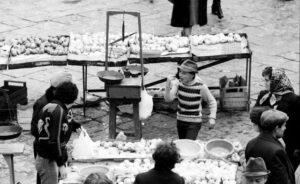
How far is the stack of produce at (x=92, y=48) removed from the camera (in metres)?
10.2

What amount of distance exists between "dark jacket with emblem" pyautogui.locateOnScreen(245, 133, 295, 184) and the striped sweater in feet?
7.12

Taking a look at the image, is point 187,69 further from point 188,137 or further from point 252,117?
point 252,117

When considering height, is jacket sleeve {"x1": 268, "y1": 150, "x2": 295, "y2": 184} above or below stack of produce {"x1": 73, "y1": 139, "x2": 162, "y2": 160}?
above

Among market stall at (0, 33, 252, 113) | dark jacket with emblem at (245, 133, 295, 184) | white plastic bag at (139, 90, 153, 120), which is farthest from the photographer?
market stall at (0, 33, 252, 113)

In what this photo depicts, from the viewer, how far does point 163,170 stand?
5.88 meters

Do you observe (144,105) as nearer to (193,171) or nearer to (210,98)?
(210,98)

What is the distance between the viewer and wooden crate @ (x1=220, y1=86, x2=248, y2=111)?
420 inches

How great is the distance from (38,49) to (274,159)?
→ 5.11m

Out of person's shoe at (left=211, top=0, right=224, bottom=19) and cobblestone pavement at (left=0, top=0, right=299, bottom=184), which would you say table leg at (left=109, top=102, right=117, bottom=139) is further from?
person's shoe at (left=211, top=0, right=224, bottom=19)

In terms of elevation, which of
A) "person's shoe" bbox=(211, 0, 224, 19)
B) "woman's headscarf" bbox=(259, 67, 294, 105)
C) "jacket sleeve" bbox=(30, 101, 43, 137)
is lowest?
"jacket sleeve" bbox=(30, 101, 43, 137)

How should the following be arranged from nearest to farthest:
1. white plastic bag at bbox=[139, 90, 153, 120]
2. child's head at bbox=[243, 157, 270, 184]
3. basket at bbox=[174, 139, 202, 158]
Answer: child's head at bbox=[243, 157, 270, 184] → basket at bbox=[174, 139, 202, 158] → white plastic bag at bbox=[139, 90, 153, 120]

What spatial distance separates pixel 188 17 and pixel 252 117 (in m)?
6.03

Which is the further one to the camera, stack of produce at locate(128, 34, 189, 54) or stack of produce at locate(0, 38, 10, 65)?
stack of produce at locate(128, 34, 189, 54)

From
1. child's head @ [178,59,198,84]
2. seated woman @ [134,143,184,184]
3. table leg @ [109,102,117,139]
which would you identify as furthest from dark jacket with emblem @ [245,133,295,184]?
table leg @ [109,102,117,139]
